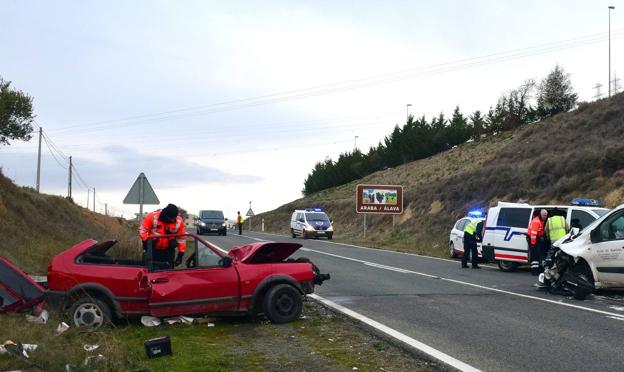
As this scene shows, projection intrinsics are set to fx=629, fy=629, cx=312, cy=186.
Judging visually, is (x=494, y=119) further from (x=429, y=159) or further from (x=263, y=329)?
(x=263, y=329)

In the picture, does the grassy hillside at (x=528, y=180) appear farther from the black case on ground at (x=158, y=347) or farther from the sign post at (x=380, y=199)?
the black case on ground at (x=158, y=347)

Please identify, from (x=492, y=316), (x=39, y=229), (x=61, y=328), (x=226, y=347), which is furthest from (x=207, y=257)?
(x=39, y=229)

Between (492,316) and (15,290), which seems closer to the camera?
Answer: (15,290)

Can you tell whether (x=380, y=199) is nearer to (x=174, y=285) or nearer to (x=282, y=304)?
(x=282, y=304)

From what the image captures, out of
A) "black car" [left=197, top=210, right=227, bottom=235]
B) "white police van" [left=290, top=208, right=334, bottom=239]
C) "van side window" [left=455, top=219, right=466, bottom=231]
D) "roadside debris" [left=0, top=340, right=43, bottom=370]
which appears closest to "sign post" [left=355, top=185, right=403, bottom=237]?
"white police van" [left=290, top=208, right=334, bottom=239]

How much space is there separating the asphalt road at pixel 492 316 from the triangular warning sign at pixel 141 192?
527 cm

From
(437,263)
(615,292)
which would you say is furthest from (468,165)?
(615,292)

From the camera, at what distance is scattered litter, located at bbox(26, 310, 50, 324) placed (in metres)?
7.72

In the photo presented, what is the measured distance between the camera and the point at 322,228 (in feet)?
128

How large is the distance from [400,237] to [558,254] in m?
26.3

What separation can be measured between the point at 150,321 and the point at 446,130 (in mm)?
69968

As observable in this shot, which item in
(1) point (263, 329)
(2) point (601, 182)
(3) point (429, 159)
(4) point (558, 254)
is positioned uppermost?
(3) point (429, 159)

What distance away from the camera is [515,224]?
1731 centimetres

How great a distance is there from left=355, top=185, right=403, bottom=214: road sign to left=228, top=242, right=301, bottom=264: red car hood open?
97.8ft
